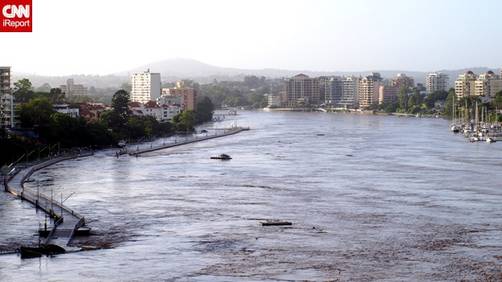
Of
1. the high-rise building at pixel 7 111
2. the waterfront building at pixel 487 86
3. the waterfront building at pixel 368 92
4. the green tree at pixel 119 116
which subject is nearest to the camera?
the high-rise building at pixel 7 111

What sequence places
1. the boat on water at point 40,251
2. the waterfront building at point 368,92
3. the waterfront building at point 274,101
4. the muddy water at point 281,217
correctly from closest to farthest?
1. the muddy water at point 281,217
2. the boat on water at point 40,251
3. the waterfront building at point 368,92
4. the waterfront building at point 274,101

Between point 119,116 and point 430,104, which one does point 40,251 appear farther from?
point 430,104

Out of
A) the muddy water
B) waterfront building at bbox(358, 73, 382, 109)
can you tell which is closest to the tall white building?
waterfront building at bbox(358, 73, 382, 109)

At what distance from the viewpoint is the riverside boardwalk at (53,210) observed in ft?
23.0

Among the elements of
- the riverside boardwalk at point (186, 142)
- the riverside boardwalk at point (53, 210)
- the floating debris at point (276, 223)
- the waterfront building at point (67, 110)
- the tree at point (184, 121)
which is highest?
the waterfront building at point (67, 110)

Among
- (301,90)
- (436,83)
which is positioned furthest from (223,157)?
(436,83)

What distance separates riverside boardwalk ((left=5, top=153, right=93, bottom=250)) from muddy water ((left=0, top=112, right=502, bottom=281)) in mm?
187

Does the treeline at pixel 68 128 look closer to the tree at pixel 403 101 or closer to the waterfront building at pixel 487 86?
the tree at pixel 403 101

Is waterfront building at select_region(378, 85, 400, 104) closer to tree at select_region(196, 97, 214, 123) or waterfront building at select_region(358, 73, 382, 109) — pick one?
waterfront building at select_region(358, 73, 382, 109)

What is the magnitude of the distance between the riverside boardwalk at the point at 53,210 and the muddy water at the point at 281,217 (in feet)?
0.61

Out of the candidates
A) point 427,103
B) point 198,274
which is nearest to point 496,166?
point 198,274

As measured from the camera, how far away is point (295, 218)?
8062 millimetres

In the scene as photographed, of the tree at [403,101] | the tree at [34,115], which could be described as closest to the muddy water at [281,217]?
the tree at [34,115]

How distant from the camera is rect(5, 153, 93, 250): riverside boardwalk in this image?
7.00m
